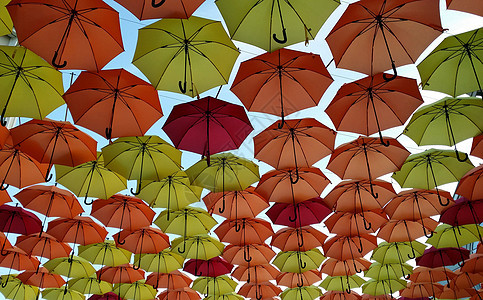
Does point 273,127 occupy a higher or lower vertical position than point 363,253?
higher

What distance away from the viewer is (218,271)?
10.6 m

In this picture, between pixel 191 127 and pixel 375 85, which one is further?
pixel 191 127

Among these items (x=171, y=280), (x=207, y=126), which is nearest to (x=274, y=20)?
(x=207, y=126)

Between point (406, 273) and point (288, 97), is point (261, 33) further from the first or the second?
point (406, 273)

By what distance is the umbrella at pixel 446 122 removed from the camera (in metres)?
5.84

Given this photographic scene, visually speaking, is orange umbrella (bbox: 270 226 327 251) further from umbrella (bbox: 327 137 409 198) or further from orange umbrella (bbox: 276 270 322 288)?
umbrella (bbox: 327 137 409 198)

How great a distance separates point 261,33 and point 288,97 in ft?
4.08

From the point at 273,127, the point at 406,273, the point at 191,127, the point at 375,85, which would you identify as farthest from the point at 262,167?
the point at 406,273

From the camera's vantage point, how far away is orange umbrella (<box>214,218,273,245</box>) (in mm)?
8805

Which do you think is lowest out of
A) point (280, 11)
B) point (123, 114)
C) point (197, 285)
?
point (197, 285)

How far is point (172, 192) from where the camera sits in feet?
25.1

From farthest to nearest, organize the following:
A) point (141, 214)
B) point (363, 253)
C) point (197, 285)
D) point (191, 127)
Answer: point (197, 285), point (363, 253), point (141, 214), point (191, 127)

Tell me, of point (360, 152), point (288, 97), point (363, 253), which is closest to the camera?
point (288, 97)

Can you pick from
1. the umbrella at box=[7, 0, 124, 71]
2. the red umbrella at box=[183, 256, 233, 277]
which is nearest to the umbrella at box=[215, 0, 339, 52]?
the umbrella at box=[7, 0, 124, 71]
